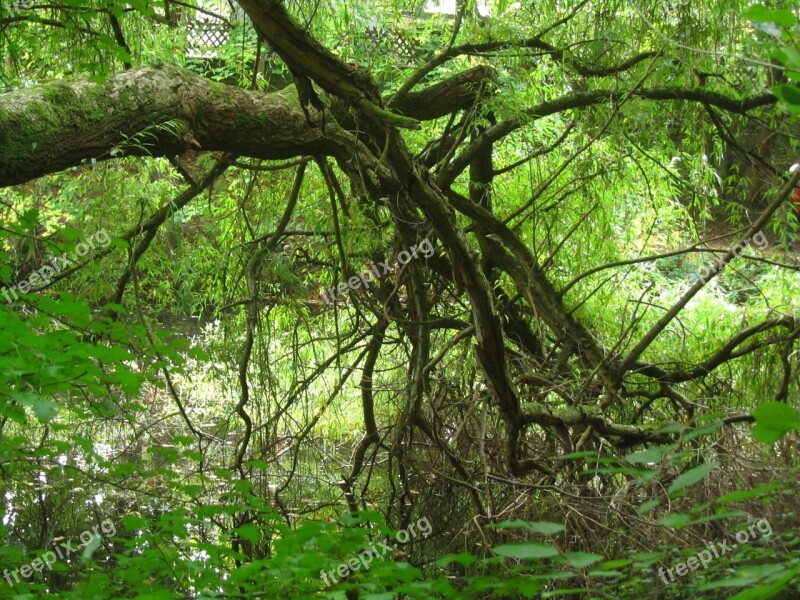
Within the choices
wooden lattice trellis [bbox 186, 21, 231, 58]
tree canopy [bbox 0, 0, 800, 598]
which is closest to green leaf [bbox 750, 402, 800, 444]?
tree canopy [bbox 0, 0, 800, 598]

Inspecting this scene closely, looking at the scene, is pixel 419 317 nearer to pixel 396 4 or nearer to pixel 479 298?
pixel 479 298

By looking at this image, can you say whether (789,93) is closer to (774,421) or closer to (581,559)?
(774,421)

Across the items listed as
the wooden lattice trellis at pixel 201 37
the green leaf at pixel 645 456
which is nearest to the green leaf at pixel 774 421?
the green leaf at pixel 645 456

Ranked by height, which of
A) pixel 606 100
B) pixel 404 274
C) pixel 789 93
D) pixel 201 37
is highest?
pixel 201 37

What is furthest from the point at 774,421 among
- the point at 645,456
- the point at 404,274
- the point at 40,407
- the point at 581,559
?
the point at 404,274

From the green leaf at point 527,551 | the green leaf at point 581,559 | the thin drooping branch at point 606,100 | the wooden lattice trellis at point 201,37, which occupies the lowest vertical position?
the green leaf at point 581,559

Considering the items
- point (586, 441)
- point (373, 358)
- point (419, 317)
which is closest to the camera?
point (586, 441)

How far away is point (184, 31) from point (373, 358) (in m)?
1.53

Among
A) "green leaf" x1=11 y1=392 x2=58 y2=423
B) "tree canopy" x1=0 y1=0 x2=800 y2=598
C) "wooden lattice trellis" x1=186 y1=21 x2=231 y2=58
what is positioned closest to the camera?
"green leaf" x1=11 y1=392 x2=58 y2=423

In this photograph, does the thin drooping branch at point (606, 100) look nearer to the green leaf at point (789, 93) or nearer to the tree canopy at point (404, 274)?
the tree canopy at point (404, 274)

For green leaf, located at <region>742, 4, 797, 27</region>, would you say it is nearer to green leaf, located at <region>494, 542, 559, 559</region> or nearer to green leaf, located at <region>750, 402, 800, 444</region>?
green leaf, located at <region>750, 402, 800, 444</region>

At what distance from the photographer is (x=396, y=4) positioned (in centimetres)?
304

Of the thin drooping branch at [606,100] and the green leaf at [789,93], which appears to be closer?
the green leaf at [789,93]

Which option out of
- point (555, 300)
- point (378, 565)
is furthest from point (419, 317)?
point (378, 565)
